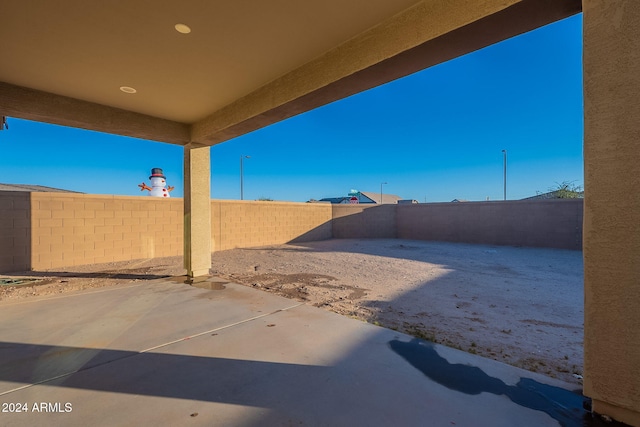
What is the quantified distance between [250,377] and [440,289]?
4168 mm

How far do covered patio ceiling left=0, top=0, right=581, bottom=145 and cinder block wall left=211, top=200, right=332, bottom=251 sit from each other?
21.2 feet

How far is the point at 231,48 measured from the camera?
2.92 m

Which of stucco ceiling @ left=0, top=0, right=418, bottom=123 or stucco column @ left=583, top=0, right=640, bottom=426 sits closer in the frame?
stucco column @ left=583, top=0, right=640, bottom=426

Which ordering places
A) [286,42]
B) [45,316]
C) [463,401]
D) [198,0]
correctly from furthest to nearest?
[45,316]
[286,42]
[198,0]
[463,401]

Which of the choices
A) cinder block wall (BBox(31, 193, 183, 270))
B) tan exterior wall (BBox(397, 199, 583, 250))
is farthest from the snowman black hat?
tan exterior wall (BBox(397, 199, 583, 250))

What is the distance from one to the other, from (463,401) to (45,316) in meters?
4.62

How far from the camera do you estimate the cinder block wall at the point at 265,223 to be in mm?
10578

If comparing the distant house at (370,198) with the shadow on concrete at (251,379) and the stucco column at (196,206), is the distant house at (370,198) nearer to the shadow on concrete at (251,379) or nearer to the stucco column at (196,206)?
the stucco column at (196,206)

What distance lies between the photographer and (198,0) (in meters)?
2.24

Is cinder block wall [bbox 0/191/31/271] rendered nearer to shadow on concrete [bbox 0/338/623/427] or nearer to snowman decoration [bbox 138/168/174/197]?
shadow on concrete [bbox 0/338/623/427]

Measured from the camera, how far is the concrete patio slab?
1766mm

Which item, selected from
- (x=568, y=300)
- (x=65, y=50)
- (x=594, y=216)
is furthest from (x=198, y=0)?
(x=568, y=300)

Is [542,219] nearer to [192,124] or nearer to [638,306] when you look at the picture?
[638,306]

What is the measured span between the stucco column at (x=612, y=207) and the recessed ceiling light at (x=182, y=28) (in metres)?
3.00
